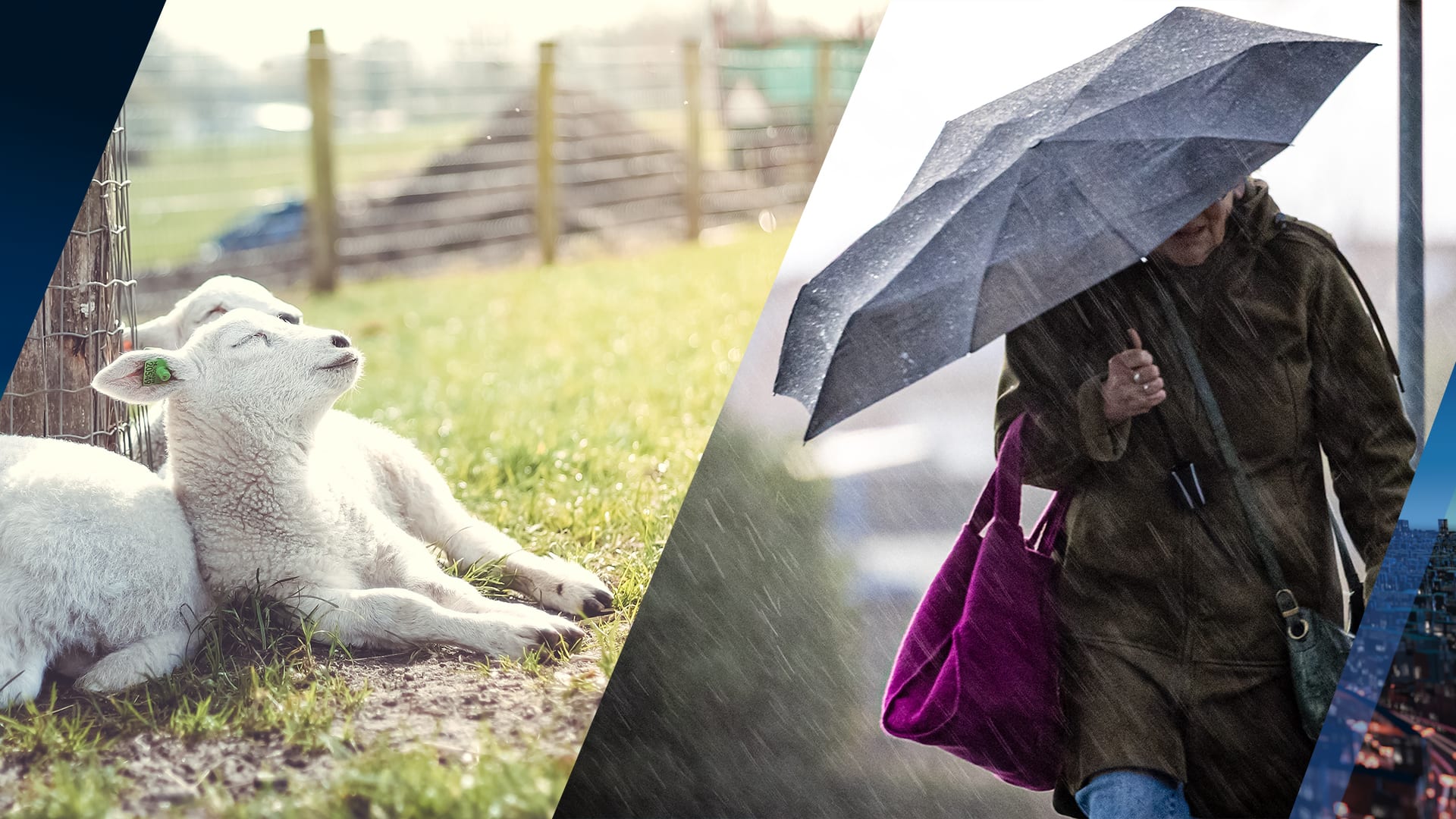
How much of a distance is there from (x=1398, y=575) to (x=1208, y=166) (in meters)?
0.88

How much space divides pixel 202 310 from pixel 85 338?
29cm

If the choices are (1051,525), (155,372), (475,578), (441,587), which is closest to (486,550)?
(475,578)

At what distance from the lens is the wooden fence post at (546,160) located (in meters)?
3.38

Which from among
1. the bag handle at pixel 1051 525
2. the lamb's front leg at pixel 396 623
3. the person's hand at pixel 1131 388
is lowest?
the lamb's front leg at pixel 396 623

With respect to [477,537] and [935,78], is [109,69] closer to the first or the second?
[477,537]

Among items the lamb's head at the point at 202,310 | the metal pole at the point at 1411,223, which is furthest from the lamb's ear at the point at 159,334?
the metal pole at the point at 1411,223

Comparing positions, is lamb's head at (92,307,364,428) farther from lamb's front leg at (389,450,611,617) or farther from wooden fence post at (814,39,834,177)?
wooden fence post at (814,39,834,177)

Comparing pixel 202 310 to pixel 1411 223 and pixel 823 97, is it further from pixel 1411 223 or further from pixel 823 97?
pixel 1411 223

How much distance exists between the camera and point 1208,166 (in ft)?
7.23

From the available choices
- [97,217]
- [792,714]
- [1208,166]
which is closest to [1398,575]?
[1208,166]

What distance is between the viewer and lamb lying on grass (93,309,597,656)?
2361mm

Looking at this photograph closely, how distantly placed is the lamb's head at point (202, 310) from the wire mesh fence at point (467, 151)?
0.19 ft

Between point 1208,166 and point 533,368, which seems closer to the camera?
point 1208,166

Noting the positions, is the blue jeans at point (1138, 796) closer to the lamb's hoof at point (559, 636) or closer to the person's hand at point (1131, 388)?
the person's hand at point (1131, 388)
